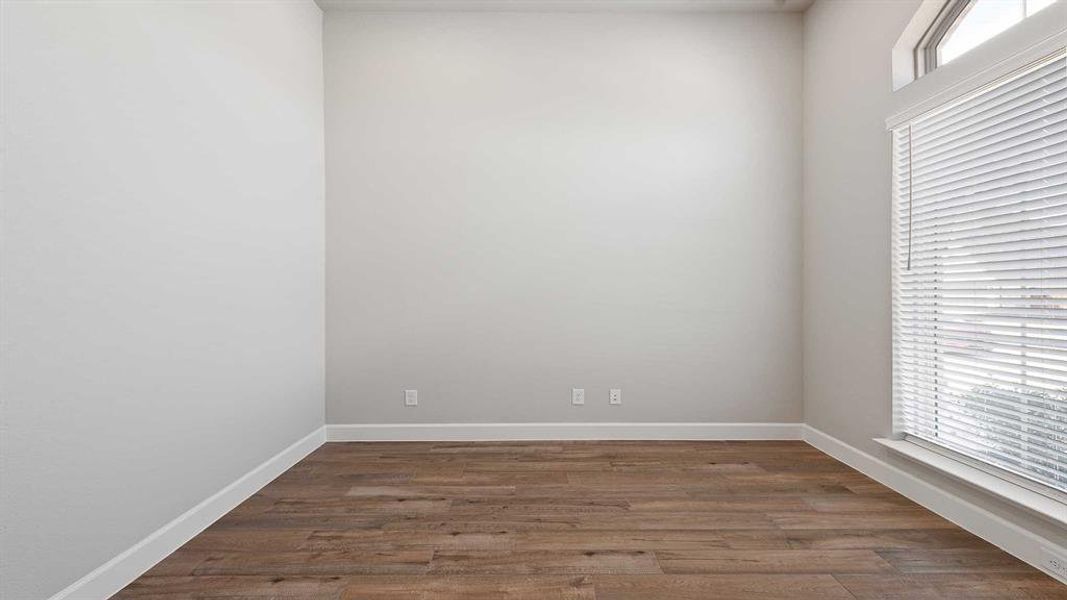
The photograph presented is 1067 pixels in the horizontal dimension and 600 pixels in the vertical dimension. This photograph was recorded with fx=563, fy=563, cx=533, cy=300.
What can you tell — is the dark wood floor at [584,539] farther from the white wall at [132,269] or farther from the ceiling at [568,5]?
the ceiling at [568,5]

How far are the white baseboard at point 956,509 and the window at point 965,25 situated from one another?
208 centimetres

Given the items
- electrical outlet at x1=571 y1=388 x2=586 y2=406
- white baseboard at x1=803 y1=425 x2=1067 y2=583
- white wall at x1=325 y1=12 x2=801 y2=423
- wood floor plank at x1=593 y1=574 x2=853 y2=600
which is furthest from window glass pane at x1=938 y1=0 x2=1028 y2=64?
electrical outlet at x1=571 y1=388 x2=586 y2=406

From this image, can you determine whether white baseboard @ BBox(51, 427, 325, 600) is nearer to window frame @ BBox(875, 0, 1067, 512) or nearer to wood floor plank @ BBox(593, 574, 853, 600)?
wood floor plank @ BBox(593, 574, 853, 600)

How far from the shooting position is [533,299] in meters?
4.14

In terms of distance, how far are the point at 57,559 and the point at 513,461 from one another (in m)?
2.29

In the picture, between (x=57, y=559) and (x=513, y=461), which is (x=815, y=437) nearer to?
(x=513, y=461)

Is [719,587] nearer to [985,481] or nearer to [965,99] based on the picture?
[985,481]

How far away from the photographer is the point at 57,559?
1782mm

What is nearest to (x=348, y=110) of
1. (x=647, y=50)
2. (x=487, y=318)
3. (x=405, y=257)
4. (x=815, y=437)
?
(x=405, y=257)

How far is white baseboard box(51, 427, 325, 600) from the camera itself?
191cm

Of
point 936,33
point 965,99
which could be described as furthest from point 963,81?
point 936,33

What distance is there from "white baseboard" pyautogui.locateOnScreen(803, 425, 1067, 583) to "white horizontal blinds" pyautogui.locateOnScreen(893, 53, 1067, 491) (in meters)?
0.22

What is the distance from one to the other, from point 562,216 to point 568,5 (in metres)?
1.50

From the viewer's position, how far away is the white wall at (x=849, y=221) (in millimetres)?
3176
